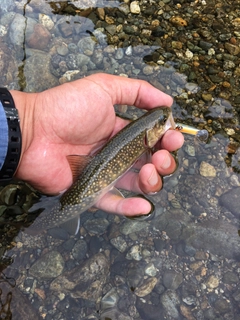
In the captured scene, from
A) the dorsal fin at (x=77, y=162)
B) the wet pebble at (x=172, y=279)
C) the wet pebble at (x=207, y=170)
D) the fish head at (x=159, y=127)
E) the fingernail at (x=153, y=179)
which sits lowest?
the wet pebble at (x=172, y=279)

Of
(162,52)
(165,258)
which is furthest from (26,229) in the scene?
(162,52)

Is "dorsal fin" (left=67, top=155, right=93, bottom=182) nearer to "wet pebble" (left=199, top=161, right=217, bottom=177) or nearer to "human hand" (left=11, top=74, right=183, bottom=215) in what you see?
"human hand" (left=11, top=74, right=183, bottom=215)

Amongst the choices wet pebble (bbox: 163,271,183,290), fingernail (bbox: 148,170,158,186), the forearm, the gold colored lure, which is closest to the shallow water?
wet pebble (bbox: 163,271,183,290)

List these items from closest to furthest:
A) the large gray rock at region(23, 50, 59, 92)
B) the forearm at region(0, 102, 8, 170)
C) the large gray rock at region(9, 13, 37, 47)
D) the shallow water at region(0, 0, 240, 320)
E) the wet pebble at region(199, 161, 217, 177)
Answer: the forearm at region(0, 102, 8, 170)
the shallow water at region(0, 0, 240, 320)
the wet pebble at region(199, 161, 217, 177)
the large gray rock at region(23, 50, 59, 92)
the large gray rock at region(9, 13, 37, 47)

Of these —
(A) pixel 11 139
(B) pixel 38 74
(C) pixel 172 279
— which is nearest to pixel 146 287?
(C) pixel 172 279

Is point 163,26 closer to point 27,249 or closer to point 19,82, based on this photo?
point 19,82

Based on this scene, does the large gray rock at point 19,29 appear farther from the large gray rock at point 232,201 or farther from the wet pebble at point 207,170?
the large gray rock at point 232,201

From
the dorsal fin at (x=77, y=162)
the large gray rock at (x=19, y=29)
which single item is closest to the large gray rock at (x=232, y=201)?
the dorsal fin at (x=77, y=162)

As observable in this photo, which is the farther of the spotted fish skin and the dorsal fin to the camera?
the dorsal fin

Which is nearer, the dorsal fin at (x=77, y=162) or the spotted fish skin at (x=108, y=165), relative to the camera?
the spotted fish skin at (x=108, y=165)
